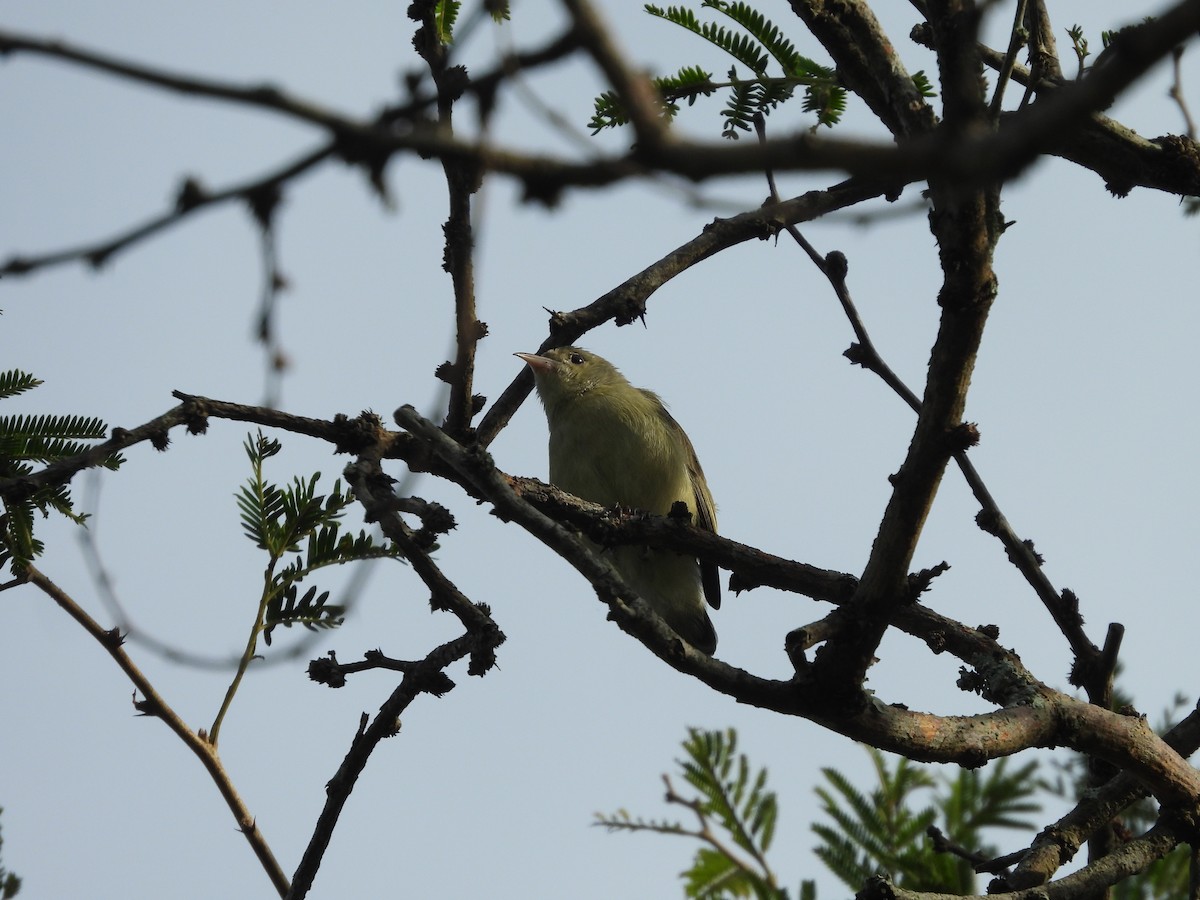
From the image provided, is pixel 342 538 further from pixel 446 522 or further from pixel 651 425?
pixel 651 425

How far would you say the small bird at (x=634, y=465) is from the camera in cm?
715

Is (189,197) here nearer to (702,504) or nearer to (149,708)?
(149,708)

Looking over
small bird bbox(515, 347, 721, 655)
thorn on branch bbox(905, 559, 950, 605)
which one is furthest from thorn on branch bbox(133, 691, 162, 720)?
small bird bbox(515, 347, 721, 655)

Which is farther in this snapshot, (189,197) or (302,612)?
(302,612)

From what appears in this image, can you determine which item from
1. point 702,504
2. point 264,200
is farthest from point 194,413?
point 702,504

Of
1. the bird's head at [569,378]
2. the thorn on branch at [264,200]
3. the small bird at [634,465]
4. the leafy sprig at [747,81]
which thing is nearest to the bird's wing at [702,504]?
the small bird at [634,465]

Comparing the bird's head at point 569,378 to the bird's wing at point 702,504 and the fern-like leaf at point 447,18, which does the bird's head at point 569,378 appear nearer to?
the bird's wing at point 702,504

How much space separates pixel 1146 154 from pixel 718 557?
2052mm

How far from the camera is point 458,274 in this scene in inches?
122

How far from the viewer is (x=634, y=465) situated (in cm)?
711

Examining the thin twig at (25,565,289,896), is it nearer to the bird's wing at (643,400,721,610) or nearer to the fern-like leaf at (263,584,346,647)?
the fern-like leaf at (263,584,346,647)

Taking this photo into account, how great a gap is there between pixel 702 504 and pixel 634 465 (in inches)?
32.0

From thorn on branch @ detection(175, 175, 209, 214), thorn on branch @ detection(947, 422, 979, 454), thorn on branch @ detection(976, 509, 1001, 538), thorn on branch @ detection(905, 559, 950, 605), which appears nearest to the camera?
thorn on branch @ detection(175, 175, 209, 214)

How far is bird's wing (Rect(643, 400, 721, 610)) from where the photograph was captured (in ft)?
25.2
